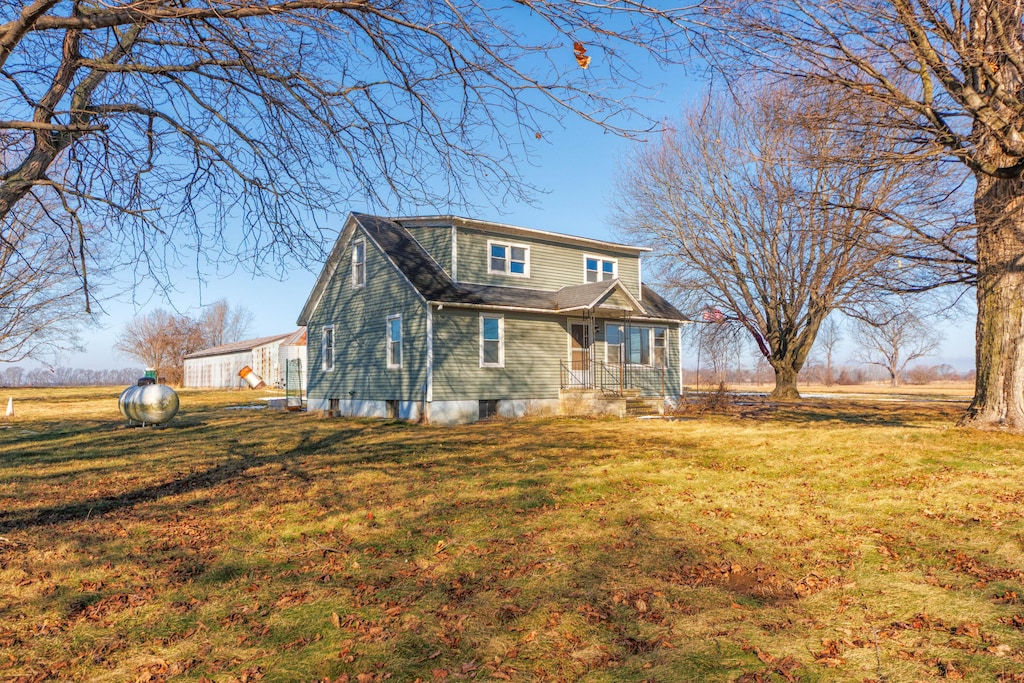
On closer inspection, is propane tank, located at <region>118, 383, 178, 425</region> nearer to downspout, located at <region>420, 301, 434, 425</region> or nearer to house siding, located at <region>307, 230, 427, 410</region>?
house siding, located at <region>307, 230, 427, 410</region>

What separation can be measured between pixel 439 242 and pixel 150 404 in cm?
1056

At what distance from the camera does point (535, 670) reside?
4.25m

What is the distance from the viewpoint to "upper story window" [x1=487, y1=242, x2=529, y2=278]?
73.8 feet

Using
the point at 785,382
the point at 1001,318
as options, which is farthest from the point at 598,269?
the point at 1001,318

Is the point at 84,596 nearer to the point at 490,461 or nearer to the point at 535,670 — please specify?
the point at 535,670

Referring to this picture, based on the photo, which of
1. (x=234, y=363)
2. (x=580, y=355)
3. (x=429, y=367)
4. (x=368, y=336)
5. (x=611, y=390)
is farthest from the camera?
(x=234, y=363)

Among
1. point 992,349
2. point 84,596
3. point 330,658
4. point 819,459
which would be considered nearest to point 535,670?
point 330,658

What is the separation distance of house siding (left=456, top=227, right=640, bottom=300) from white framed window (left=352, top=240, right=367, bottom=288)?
4.31 m

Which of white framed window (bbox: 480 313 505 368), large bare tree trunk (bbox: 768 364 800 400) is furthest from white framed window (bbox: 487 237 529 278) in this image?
large bare tree trunk (bbox: 768 364 800 400)

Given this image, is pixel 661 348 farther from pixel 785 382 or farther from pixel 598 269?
pixel 785 382

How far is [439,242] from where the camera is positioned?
22000 mm

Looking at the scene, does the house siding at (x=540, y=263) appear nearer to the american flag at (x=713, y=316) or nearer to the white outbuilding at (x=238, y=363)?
the american flag at (x=713, y=316)

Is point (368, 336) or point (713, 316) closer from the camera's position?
point (368, 336)

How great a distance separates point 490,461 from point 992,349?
11014 mm
